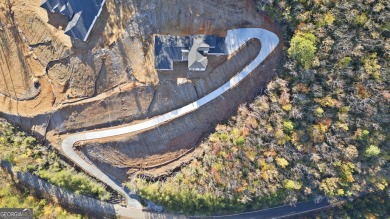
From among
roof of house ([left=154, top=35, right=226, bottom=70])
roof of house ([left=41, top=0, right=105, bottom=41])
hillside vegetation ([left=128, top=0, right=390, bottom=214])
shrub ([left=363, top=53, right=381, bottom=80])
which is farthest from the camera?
roof of house ([left=154, top=35, right=226, bottom=70])

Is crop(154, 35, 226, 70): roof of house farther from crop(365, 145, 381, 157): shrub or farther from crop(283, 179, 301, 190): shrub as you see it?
crop(365, 145, 381, 157): shrub

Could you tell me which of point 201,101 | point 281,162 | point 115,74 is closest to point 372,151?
point 281,162

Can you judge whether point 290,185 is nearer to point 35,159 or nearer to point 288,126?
point 288,126

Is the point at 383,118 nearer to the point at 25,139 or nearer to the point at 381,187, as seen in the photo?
the point at 381,187

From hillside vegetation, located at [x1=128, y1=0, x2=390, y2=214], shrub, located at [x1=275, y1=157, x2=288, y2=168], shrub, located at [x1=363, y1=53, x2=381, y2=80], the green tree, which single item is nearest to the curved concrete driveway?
hillside vegetation, located at [x1=128, y1=0, x2=390, y2=214]

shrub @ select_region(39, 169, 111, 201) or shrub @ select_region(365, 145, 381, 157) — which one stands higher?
shrub @ select_region(365, 145, 381, 157)

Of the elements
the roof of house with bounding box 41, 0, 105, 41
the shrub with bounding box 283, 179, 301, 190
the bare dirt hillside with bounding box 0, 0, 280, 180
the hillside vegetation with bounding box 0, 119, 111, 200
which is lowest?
the shrub with bounding box 283, 179, 301, 190

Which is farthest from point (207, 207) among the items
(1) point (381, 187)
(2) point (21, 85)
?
(2) point (21, 85)
